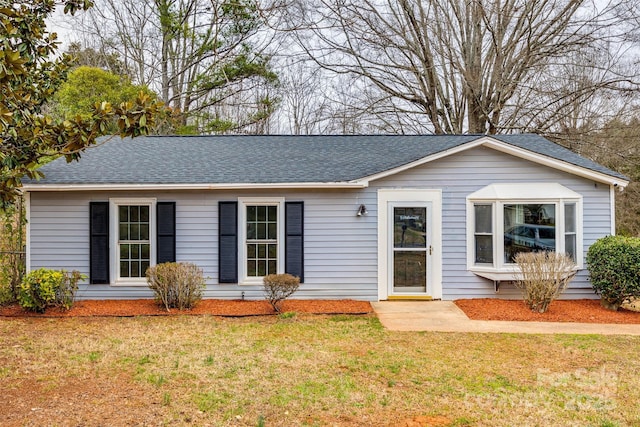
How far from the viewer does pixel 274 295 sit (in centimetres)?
754

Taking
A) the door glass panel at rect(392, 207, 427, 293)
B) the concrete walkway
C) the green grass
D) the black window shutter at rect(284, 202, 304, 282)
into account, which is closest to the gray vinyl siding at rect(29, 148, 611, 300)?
the black window shutter at rect(284, 202, 304, 282)

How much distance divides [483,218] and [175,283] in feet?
19.1

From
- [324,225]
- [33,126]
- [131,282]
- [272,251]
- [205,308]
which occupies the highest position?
[33,126]

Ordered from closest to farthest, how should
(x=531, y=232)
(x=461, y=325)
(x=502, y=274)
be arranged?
1. (x=461, y=325)
2. (x=502, y=274)
3. (x=531, y=232)

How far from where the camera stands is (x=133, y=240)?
8469 millimetres

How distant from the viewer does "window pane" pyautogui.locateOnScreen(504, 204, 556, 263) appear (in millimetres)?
8148

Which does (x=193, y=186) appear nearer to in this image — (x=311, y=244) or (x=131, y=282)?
(x=131, y=282)

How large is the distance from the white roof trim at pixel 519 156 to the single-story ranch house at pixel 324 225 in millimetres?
39

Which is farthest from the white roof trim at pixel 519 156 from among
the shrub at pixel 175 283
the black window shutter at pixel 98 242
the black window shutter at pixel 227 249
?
the black window shutter at pixel 98 242

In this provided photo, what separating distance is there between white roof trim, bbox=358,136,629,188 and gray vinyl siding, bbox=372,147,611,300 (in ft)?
0.57

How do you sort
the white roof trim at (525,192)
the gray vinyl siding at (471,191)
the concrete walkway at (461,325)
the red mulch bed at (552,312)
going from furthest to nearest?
1. the gray vinyl siding at (471,191)
2. the white roof trim at (525,192)
3. the red mulch bed at (552,312)
4. the concrete walkway at (461,325)

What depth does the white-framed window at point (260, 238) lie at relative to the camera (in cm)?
848

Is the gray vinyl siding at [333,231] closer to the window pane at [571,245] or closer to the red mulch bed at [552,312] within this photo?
the red mulch bed at [552,312]

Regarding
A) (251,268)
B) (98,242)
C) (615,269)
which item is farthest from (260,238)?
(615,269)
